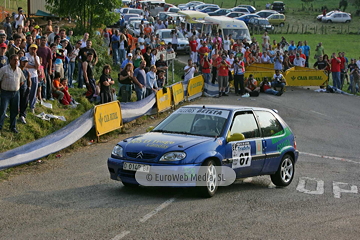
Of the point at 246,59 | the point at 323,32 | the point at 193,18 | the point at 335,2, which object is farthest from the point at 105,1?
the point at 335,2

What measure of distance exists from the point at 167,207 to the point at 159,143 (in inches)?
45.8

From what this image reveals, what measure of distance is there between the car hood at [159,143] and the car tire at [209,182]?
0.39 metres

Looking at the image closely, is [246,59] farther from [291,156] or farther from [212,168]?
[212,168]

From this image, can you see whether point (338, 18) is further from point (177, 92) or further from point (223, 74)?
point (177, 92)

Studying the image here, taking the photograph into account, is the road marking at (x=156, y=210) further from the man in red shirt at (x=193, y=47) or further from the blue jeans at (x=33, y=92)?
the man in red shirt at (x=193, y=47)

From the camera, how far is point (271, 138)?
420 inches

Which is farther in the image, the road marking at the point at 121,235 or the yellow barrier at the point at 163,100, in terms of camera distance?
the yellow barrier at the point at 163,100

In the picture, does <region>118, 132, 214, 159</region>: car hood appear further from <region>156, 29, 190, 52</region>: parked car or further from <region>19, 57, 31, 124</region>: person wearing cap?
<region>156, 29, 190, 52</region>: parked car

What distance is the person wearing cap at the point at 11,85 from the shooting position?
12.6 m

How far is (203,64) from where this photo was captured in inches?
1039

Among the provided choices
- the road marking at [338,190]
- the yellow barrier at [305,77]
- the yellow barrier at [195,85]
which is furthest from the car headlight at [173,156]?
the yellow barrier at [305,77]

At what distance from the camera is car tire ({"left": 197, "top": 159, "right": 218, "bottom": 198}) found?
911 centimetres

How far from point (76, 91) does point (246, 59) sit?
1389 centimetres

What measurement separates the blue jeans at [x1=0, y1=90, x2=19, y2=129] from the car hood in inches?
182
